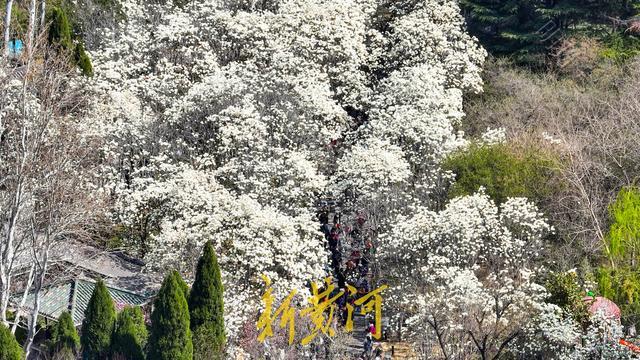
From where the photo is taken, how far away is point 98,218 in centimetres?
2623

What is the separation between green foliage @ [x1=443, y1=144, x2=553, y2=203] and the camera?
26094mm

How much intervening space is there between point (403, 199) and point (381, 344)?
163 inches

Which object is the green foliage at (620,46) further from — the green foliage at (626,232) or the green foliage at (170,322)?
the green foliage at (170,322)

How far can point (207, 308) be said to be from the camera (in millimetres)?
21047

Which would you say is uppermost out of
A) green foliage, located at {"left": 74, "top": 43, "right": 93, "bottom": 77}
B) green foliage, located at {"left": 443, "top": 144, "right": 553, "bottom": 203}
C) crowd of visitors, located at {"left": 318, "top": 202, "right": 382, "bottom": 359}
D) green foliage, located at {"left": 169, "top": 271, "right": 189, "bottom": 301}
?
green foliage, located at {"left": 74, "top": 43, "right": 93, "bottom": 77}

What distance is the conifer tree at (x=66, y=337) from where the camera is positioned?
72.5 ft

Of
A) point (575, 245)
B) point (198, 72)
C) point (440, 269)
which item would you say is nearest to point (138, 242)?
point (198, 72)

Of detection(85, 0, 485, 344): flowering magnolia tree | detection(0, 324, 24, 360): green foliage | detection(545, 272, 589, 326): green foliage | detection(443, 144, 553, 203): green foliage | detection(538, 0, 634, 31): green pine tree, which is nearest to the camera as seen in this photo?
detection(0, 324, 24, 360): green foliage

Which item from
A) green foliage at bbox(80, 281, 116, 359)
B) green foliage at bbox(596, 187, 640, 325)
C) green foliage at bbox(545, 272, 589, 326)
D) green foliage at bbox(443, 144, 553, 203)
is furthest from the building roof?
green foliage at bbox(596, 187, 640, 325)

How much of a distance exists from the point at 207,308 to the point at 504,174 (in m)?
9.55

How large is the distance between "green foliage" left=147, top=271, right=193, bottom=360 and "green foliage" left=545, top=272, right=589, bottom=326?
8569mm

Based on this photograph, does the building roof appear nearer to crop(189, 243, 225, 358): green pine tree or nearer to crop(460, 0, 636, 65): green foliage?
crop(189, 243, 225, 358): green pine tree

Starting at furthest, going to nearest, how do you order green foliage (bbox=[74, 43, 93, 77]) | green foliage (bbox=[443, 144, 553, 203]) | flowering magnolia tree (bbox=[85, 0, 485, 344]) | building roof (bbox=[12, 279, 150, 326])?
green foliage (bbox=[74, 43, 93, 77])
green foliage (bbox=[443, 144, 553, 203])
flowering magnolia tree (bbox=[85, 0, 485, 344])
building roof (bbox=[12, 279, 150, 326])

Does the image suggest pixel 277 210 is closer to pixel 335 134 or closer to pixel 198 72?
pixel 335 134
